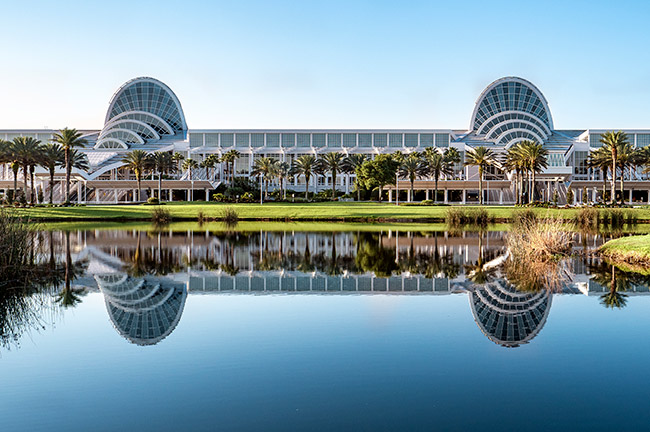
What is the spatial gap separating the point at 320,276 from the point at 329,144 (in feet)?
295

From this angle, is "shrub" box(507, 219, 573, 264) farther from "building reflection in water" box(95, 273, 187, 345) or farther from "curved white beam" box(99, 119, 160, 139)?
"curved white beam" box(99, 119, 160, 139)

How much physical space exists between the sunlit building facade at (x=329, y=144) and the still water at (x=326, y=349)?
71.3m

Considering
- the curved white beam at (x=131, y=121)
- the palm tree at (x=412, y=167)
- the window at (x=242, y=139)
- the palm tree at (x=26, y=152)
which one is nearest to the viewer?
the palm tree at (x=26, y=152)

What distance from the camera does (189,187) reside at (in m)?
89.8

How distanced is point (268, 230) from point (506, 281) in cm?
2581

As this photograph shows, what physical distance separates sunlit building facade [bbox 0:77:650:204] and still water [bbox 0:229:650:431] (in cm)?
7129

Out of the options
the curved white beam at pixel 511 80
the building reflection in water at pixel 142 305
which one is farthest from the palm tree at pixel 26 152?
the curved white beam at pixel 511 80

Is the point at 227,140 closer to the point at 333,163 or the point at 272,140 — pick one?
the point at 272,140

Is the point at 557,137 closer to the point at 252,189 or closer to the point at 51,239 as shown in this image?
the point at 252,189

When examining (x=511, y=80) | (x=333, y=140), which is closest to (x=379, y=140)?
(x=333, y=140)

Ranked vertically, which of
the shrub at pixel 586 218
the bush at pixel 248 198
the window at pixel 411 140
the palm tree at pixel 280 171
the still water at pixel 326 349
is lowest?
the still water at pixel 326 349

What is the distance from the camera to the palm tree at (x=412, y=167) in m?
81.1

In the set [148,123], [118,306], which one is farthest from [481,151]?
[148,123]

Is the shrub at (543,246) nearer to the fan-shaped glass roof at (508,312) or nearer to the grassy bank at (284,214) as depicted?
the fan-shaped glass roof at (508,312)
